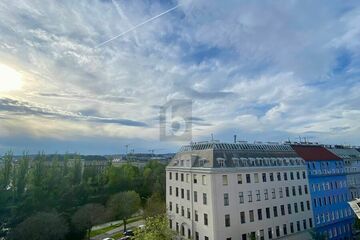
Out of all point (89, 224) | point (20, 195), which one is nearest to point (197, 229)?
point (89, 224)

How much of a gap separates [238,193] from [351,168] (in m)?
39.6

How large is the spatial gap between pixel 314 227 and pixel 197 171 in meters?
27.0

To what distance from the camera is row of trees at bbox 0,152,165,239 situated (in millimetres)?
46875

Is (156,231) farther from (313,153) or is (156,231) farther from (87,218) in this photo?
(313,153)

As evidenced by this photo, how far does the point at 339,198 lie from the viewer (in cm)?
5591

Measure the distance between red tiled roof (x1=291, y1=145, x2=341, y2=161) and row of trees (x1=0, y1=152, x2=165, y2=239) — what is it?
32355 millimetres

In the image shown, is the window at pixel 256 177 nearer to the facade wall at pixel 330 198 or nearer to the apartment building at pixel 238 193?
the apartment building at pixel 238 193

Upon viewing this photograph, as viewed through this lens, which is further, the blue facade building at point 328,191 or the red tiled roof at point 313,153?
the red tiled roof at point 313,153

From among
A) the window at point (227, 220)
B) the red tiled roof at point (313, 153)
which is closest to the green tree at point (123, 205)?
the window at point (227, 220)

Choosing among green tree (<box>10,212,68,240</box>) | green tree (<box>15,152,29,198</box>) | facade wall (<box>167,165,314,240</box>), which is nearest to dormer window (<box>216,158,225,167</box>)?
facade wall (<box>167,165,314,240</box>)

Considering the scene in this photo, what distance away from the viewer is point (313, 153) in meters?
56.2

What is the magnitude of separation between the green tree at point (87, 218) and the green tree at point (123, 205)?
5.42 metres

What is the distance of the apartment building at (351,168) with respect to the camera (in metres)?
59.7

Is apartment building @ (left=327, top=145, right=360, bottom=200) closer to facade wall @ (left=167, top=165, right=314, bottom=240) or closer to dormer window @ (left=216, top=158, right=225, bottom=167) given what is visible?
facade wall @ (left=167, top=165, right=314, bottom=240)
